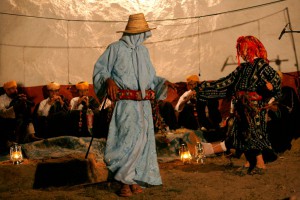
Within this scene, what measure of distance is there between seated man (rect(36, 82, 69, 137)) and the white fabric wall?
93cm

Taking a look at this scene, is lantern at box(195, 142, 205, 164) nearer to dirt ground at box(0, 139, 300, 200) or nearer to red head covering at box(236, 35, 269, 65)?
dirt ground at box(0, 139, 300, 200)

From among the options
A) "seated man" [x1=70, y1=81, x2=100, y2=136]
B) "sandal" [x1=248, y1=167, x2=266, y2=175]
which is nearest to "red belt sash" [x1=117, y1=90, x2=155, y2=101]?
"sandal" [x1=248, y1=167, x2=266, y2=175]

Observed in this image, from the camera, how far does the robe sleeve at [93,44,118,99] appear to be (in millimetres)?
5246

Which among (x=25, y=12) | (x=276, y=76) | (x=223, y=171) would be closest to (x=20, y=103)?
(x=25, y=12)

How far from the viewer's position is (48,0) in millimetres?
11836

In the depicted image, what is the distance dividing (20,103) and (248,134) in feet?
17.4

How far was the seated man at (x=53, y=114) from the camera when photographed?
30.5 feet

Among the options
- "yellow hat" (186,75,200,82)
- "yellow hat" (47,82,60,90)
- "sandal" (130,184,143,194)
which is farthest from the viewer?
"yellow hat" (186,75,200,82)

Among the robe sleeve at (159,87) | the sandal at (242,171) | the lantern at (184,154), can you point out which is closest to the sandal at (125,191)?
the robe sleeve at (159,87)

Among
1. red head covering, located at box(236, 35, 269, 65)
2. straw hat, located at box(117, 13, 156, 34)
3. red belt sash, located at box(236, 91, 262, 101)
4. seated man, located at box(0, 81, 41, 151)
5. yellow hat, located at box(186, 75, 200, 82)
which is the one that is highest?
straw hat, located at box(117, 13, 156, 34)

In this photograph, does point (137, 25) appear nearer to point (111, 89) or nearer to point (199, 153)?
point (111, 89)

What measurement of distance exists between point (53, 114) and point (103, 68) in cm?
452

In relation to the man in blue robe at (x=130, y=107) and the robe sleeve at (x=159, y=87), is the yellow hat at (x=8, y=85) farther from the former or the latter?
the robe sleeve at (x=159, y=87)

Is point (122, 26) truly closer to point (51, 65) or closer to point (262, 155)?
point (51, 65)
